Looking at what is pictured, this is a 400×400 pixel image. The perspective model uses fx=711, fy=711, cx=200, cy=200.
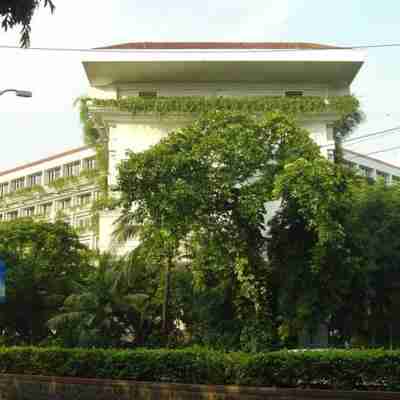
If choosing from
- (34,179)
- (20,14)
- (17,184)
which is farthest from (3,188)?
(20,14)

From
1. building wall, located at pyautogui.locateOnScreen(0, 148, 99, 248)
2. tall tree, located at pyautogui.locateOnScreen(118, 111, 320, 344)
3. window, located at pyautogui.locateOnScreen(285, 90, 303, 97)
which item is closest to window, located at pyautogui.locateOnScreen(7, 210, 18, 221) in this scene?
building wall, located at pyautogui.locateOnScreen(0, 148, 99, 248)

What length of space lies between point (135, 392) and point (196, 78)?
2018 cm

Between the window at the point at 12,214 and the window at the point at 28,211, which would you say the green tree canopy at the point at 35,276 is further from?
the window at the point at 12,214

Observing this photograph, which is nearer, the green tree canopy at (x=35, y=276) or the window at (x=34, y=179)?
the green tree canopy at (x=35, y=276)

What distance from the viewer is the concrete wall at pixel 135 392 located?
1445 cm

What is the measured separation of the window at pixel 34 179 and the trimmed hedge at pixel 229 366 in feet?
156

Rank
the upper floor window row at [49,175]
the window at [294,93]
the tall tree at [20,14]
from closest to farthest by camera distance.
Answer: the tall tree at [20,14] → the window at [294,93] → the upper floor window row at [49,175]

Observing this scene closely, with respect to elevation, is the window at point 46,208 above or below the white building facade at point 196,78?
below

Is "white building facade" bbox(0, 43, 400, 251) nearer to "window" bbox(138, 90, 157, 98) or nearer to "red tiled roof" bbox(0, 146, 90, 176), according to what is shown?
"window" bbox(138, 90, 157, 98)

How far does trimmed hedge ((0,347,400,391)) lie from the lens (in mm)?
14484

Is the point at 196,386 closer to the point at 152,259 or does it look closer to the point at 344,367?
the point at 344,367

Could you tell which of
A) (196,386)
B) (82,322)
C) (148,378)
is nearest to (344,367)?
(196,386)

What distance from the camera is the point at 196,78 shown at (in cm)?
3422

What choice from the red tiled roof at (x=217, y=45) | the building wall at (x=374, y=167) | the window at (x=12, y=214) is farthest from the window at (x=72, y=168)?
the red tiled roof at (x=217, y=45)
